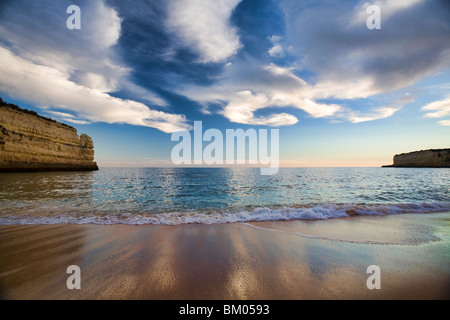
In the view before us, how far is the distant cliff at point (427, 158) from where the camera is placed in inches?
3297

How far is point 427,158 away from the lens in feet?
293

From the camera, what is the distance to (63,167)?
1742 inches

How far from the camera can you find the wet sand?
2.58 metres

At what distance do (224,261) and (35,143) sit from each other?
54149mm

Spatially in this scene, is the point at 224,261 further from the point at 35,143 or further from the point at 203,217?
the point at 35,143

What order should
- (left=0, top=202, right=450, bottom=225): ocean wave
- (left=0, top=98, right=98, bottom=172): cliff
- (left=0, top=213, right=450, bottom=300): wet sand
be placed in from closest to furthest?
1. (left=0, top=213, right=450, bottom=300): wet sand
2. (left=0, top=202, right=450, bottom=225): ocean wave
3. (left=0, top=98, right=98, bottom=172): cliff

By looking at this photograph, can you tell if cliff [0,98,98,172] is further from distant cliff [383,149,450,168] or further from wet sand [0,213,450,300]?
distant cliff [383,149,450,168]

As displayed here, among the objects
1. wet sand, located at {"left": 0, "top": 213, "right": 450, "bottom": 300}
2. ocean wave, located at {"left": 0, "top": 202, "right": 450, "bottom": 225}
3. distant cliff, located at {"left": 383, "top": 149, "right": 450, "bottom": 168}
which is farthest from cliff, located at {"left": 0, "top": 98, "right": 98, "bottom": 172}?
distant cliff, located at {"left": 383, "top": 149, "right": 450, "bottom": 168}

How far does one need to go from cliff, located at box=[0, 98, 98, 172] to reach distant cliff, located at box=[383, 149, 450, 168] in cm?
16133

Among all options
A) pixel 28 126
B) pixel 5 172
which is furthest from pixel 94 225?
pixel 28 126

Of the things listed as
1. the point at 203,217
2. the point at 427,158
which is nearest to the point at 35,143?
the point at 203,217

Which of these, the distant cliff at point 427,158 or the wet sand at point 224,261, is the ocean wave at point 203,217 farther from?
the distant cliff at point 427,158
